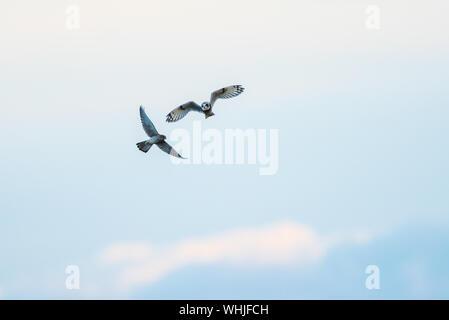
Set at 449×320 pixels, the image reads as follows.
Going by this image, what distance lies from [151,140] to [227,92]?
7.25 ft

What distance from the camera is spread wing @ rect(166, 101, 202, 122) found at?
28.2 metres

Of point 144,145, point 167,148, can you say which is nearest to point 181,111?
point 167,148

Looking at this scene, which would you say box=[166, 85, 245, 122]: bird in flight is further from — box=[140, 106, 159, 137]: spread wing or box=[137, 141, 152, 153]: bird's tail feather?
box=[137, 141, 152, 153]: bird's tail feather

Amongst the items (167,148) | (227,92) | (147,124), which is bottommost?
(167,148)

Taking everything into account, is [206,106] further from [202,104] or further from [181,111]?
[181,111]

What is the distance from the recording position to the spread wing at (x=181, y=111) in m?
28.2

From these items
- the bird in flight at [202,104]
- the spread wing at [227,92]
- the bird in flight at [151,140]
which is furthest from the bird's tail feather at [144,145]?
the spread wing at [227,92]

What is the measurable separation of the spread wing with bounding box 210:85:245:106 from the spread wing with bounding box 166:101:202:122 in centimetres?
51

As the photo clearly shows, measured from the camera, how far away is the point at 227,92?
1128 inches
